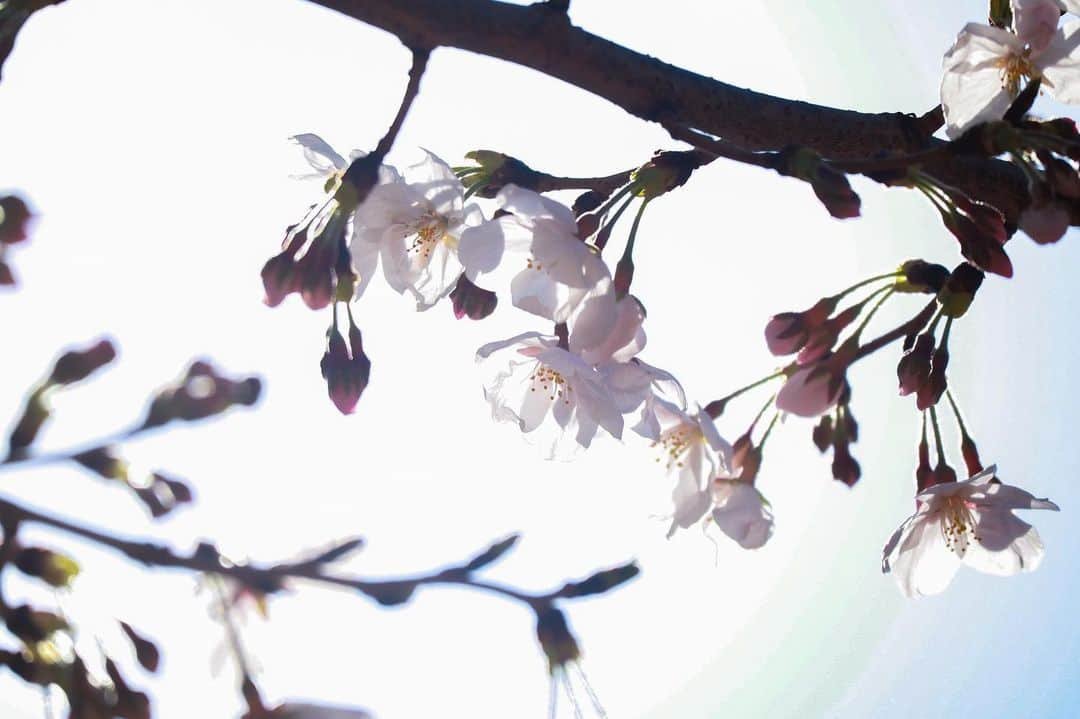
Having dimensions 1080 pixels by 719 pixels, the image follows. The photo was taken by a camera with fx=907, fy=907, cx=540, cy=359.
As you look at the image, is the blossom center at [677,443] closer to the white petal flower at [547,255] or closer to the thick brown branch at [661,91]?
the white petal flower at [547,255]

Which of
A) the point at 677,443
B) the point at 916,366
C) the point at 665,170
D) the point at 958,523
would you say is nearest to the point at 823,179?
the point at 665,170

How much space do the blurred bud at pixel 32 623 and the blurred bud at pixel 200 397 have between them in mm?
231

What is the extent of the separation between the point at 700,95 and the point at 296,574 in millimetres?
912

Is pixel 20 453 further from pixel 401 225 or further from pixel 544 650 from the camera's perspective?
pixel 401 225

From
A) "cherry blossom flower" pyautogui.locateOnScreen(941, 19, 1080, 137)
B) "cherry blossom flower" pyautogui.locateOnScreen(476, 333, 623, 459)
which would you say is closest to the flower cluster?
"cherry blossom flower" pyautogui.locateOnScreen(941, 19, 1080, 137)

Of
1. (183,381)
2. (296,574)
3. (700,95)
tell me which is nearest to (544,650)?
(296,574)

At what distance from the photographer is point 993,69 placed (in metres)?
1.49

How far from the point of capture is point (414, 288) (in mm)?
1521

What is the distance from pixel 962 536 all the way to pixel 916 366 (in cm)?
37

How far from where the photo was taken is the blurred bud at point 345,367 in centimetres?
142

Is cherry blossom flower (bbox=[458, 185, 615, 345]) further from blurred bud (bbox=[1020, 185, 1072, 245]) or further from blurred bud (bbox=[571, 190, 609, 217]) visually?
blurred bud (bbox=[1020, 185, 1072, 245])

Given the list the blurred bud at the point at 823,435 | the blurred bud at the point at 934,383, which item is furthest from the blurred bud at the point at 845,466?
the blurred bud at the point at 934,383

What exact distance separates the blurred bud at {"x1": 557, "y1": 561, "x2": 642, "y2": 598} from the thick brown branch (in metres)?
0.73

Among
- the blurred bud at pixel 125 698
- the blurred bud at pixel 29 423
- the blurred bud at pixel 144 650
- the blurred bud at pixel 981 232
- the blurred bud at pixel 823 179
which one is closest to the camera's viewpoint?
the blurred bud at pixel 29 423
